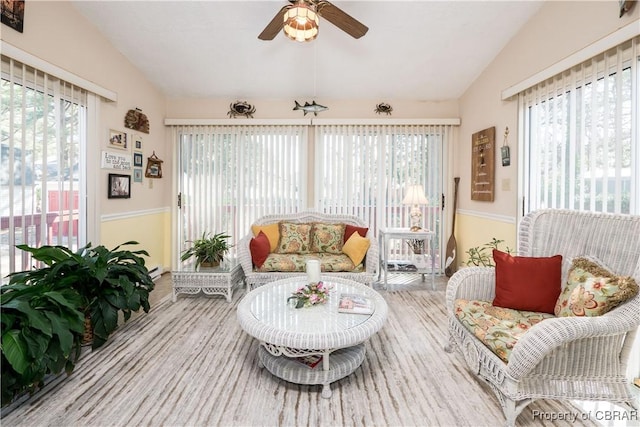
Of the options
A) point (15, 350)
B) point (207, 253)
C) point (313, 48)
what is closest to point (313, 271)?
point (207, 253)

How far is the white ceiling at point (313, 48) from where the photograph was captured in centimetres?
282

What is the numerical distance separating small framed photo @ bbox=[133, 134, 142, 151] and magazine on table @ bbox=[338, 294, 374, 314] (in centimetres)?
332

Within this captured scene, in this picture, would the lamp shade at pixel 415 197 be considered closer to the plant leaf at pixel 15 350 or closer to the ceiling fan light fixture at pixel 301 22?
the ceiling fan light fixture at pixel 301 22

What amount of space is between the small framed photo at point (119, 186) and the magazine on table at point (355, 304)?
2939 mm

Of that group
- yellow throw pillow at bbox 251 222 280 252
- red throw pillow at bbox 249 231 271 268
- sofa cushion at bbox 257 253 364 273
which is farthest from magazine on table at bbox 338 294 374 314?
yellow throw pillow at bbox 251 222 280 252

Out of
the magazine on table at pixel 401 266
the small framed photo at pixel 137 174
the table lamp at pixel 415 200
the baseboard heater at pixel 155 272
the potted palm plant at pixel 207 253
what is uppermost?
the small framed photo at pixel 137 174

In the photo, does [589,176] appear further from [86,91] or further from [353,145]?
[86,91]

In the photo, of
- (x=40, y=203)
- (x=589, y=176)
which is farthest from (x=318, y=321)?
(x=40, y=203)

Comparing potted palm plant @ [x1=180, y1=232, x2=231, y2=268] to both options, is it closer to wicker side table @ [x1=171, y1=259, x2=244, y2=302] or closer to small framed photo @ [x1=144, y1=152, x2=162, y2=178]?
wicker side table @ [x1=171, y1=259, x2=244, y2=302]

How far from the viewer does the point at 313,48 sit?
3402 mm

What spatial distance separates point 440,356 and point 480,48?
3.23 metres

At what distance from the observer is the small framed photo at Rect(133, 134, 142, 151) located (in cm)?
378

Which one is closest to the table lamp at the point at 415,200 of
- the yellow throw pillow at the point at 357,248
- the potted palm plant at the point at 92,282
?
the yellow throw pillow at the point at 357,248

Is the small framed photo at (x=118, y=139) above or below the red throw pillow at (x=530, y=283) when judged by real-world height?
above
